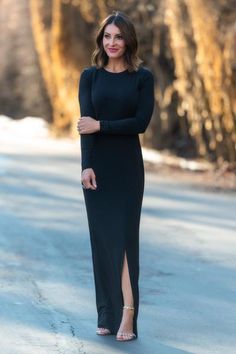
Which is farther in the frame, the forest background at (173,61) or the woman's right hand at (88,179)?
the forest background at (173,61)

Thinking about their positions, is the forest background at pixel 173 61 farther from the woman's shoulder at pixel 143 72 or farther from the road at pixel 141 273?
the woman's shoulder at pixel 143 72

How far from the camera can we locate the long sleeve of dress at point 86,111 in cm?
630

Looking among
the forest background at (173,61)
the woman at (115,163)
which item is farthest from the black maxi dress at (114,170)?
the forest background at (173,61)

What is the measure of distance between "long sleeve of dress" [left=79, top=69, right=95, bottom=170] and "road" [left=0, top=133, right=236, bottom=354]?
3.39 ft

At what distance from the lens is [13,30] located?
38.3 m

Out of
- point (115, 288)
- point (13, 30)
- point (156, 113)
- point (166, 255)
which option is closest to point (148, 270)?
point (166, 255)

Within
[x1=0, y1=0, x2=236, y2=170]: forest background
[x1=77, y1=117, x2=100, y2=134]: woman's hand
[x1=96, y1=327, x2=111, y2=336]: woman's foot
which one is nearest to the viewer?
[x1=77, y1=117, x2=100, y2=134]: woman's hand

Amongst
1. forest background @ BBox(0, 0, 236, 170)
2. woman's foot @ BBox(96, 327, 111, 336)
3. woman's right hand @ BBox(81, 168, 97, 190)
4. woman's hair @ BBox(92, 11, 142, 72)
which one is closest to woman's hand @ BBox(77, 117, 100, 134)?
woman's right hand @ BBox(81, 168, 97, 190)

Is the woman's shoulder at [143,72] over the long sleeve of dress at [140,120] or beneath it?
over

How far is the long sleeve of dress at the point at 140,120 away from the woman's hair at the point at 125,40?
11 centimetres

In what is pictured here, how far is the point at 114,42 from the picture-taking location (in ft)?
20.5

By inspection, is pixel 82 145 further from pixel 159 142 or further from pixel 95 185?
pixel 159 142

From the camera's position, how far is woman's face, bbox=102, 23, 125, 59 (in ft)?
20.5

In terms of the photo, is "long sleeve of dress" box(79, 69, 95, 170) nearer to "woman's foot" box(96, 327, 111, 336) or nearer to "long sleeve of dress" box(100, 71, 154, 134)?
"long sleeve of dress" box(100, 71, 154, 134)
